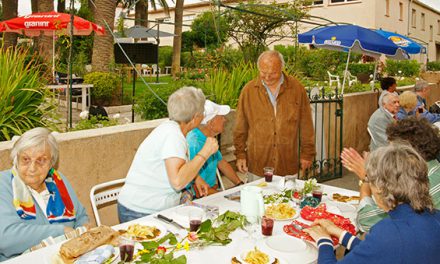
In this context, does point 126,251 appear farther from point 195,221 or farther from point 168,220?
point 168,220

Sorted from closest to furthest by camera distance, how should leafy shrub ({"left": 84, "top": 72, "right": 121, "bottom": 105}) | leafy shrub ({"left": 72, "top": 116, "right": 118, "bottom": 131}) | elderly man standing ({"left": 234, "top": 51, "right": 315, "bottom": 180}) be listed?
elderly man standing ({"left": 234, "top": 51, "right": 315, "bottom": 180}) → leafy shrub ({"left": 72, "top": 116, "right": 118, "bottom": 131}) → leafy shrub ({"left": 84, "top": 72, "right": 121, "bottom": 105})

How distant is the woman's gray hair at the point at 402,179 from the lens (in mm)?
1965

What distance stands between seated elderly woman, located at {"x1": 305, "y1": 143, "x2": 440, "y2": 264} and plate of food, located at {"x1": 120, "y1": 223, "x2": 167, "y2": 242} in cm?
89

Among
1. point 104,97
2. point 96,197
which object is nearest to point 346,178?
point 96,197

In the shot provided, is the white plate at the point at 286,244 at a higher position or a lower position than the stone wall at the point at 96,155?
lower

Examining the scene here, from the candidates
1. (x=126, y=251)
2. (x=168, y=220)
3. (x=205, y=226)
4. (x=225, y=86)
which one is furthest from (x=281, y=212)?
(x=225, y=86)

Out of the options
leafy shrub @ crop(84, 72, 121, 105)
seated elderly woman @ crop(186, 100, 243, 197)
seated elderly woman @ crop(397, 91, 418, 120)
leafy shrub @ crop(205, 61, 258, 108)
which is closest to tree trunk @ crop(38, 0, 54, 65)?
leafy shrub @ crop(84, 72, 121, 105)

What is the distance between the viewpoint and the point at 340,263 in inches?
79.5

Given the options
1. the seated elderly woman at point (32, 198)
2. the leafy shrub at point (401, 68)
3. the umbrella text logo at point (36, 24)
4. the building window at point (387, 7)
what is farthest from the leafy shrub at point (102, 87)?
the building window at point (387, 7)

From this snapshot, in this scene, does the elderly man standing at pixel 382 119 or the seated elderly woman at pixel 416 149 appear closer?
the seated elderly woman at pixel 416 149

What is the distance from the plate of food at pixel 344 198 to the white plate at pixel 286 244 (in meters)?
0.87

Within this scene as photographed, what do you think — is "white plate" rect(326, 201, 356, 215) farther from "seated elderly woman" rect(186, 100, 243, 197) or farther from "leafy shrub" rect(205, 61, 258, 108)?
"leafy shrub" rect(205, 61, 258, 108)

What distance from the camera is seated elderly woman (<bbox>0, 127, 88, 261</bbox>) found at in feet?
8.07

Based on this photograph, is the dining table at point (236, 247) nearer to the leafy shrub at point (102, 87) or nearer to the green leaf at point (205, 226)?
the green leaf at point (205, 226)
